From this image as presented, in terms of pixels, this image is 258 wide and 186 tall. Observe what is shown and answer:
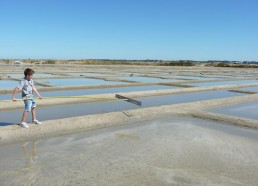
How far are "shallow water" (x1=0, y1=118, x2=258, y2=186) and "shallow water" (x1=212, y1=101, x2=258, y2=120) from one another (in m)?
2.53

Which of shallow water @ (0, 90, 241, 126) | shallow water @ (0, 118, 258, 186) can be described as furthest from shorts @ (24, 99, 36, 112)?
shallow water @ (0, 90, 241, 126)

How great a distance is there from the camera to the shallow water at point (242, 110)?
10.1 m

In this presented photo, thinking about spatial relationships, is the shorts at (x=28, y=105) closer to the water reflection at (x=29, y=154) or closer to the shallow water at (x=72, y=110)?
the water reflection at (x=29, y=154)

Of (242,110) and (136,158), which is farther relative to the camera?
(242,110)

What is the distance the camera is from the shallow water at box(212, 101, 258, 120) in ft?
33.1

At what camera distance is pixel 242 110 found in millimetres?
11039

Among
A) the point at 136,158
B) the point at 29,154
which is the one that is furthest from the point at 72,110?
the point at 136,158

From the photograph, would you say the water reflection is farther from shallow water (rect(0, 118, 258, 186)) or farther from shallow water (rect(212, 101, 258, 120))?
shallow water (rect(212, 101, 258, 120))

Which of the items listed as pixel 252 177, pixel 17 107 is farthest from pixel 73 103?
pixel 252 177

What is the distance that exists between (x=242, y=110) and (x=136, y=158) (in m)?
6.82

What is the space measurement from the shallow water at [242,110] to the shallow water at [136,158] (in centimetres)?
253

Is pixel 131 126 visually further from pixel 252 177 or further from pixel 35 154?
pixel 252 177

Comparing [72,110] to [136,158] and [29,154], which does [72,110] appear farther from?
[136,158]

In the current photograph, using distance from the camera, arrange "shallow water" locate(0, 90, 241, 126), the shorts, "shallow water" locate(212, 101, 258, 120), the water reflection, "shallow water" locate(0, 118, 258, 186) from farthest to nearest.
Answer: "shallow water" locate(212, 101, 258, 120) → "shallow water" locate(0, 90, 241, 126) → the shorts → the water reflection → "shallow water" locate(0, 118, 258, 186)
